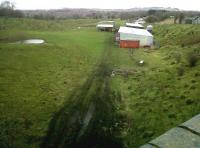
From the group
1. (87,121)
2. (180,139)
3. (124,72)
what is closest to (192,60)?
(124,72)

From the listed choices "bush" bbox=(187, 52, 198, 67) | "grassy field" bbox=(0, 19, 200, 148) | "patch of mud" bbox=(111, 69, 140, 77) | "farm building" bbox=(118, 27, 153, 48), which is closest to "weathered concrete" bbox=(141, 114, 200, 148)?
"grassy field" bbox=(0, 19, 200, 148)

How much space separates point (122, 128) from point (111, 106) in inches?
129

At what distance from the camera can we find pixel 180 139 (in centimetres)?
323

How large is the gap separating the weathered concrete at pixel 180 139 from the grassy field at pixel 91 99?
35.5 ft

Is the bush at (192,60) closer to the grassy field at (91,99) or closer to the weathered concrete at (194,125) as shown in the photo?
the grassy field at (91,99)

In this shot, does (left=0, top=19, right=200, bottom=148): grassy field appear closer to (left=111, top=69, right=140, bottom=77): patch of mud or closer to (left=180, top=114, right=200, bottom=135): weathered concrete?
(left=111, top=69, right=140, bottom=77): patch of mud

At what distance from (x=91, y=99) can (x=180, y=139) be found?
16.7m

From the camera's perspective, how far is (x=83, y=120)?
1648 cm

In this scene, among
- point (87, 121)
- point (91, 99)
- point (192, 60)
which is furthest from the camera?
point (192, 60)

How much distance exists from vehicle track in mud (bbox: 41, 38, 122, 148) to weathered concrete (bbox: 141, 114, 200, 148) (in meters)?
10.7

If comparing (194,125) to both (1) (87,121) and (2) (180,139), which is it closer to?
(2) (180,139)

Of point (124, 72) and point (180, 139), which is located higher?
point (180, 139)

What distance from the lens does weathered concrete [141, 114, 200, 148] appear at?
3111 mm

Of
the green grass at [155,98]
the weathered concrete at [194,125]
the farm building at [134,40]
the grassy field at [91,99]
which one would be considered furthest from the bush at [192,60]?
the weathered concrete at [194,125]
